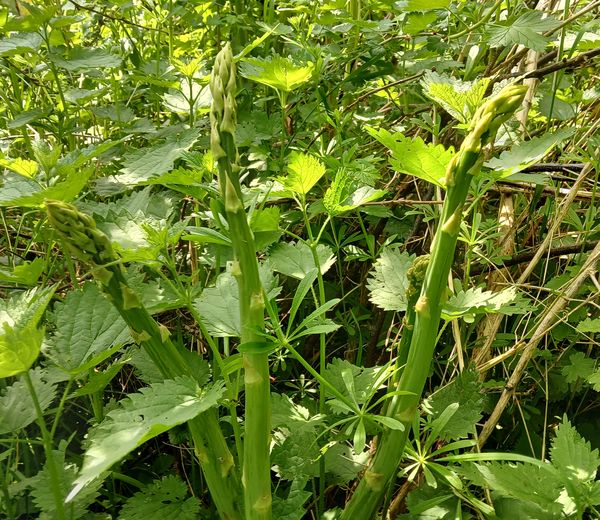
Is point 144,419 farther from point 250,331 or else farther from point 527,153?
point 527,153

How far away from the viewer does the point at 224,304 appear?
75cm

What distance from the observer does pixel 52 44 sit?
1452mm

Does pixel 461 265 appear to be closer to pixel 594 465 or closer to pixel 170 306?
pixel 594 465

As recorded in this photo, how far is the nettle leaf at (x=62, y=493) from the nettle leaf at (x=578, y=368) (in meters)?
0.80

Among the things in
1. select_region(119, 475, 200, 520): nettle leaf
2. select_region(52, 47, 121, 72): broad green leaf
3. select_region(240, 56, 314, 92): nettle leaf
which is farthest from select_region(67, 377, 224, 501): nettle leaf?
select_region(52, 47, 121, 72): broad green leaf

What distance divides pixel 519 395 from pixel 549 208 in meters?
0.40

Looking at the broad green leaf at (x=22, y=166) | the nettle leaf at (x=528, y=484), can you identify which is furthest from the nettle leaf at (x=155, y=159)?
the nettle leaf at (x=528, y=484)

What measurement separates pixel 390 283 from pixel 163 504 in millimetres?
466

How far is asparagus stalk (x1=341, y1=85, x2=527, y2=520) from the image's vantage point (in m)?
0.56

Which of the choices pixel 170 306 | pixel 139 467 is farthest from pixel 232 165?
pixel 139 467

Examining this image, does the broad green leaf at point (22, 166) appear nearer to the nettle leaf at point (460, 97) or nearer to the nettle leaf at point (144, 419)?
the nettle leaf at point (144, 419)

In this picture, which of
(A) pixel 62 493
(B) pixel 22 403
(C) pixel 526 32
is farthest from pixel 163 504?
(C) pixel 526 32

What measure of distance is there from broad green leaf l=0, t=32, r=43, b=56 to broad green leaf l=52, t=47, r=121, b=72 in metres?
0.05

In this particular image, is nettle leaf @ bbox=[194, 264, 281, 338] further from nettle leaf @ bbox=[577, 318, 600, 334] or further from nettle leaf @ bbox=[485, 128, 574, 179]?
nettle leaf @ bbox=[577, 318, 600, 334]
